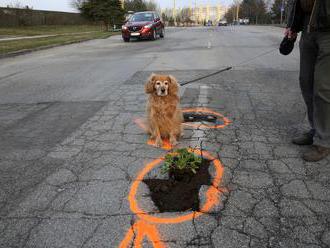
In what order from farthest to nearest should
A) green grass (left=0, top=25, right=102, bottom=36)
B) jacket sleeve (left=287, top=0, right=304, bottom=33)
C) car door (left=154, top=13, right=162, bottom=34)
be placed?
green grass (left=0, top=25, right=102, bottom=36) → car door (left=154, top=13, right=162, bottom=34) → jacket sleeve (left=287, top=0, right=304, bottom=33)

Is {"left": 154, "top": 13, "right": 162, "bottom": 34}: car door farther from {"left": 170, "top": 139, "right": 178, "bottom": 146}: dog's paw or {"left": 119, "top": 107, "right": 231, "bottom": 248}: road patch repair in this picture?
{"left": 119, "top": 107, "right": 231, "bottom": 248}: road patch repair

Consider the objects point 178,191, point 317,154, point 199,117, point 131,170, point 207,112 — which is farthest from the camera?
point 207,112

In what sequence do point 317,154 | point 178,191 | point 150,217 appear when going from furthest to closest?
1. point 317,154
2. point 178,191
3. point 150,217

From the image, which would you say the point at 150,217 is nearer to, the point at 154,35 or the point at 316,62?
the point at 316,62

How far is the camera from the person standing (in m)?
3.68

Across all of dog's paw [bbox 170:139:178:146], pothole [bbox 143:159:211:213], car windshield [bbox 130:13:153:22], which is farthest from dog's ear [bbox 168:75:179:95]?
car windshield [bbox 130:13:153:22]

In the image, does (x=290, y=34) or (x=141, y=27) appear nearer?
(x=290, y=34)

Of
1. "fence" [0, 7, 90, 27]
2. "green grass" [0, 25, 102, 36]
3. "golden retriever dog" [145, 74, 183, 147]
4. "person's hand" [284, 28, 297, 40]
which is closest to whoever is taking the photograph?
"person's hand" [284, 28, 297, 40]

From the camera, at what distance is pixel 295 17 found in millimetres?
4117

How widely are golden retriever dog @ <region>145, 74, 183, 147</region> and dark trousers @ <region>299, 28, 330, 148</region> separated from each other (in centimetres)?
158

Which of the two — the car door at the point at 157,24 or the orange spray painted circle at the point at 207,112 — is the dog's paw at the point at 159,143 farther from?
the car door at the point at 157,24

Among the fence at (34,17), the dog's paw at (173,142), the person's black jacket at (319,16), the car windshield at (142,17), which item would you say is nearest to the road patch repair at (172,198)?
the dog's paw at (173,142)

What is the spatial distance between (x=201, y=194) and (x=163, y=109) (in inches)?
60.1

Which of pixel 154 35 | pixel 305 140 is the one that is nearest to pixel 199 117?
pixel 305 140
